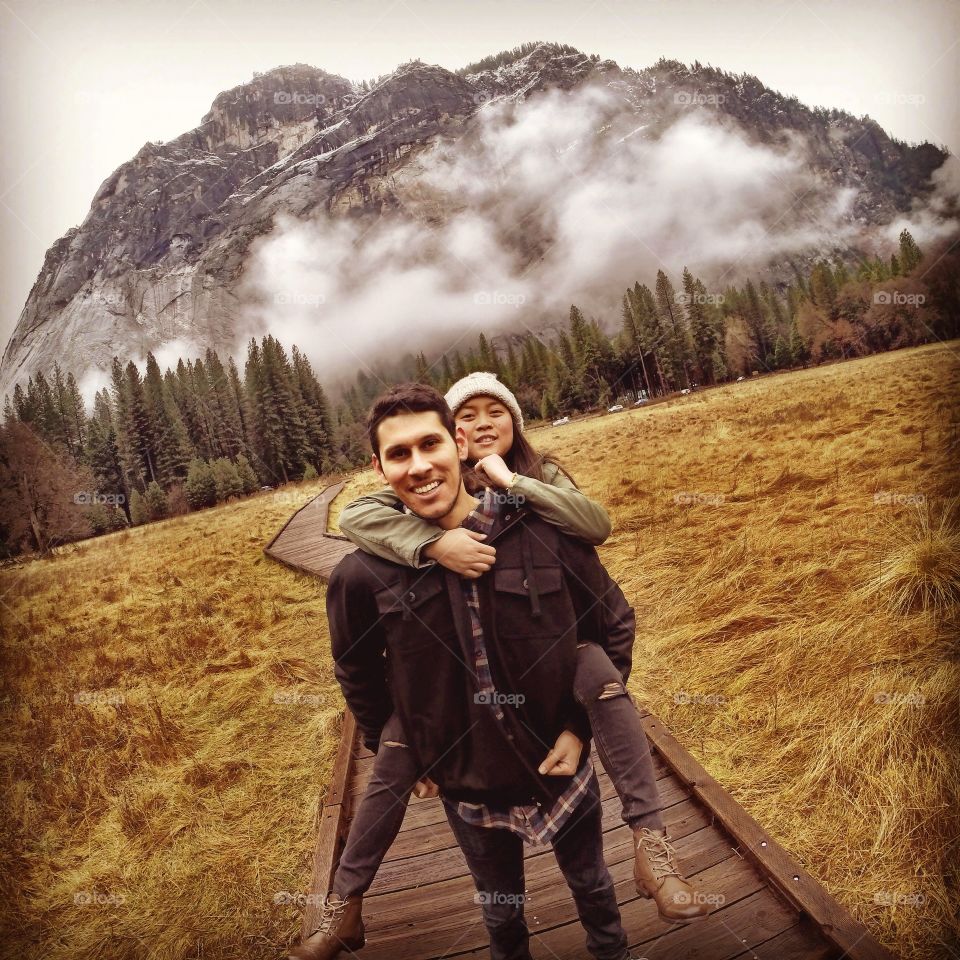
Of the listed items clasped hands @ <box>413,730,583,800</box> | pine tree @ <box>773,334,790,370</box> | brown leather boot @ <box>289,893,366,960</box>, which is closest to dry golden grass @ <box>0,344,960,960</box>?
pine tree @ <box>773,334,790,370</box>

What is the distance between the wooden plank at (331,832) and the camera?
2.76 meters

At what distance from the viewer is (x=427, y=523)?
214 cm

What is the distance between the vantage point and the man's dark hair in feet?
6.95

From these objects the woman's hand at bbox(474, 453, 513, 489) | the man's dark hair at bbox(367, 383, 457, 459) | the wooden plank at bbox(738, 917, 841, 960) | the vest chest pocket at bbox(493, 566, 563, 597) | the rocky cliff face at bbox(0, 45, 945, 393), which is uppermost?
the rocky cliff face at bbox(0, 45, 945, 393)

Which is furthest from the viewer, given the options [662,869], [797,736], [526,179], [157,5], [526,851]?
[526,179]

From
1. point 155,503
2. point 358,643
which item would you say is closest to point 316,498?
point 155,503

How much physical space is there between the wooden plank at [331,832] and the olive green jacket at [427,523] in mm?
2016

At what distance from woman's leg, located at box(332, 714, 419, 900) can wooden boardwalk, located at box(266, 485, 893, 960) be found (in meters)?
0.78

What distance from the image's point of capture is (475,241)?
4828 mm

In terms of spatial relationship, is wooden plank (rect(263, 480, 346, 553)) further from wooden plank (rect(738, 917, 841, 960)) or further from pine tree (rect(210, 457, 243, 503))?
wooden plank (rect(738, 917, 841, 960))

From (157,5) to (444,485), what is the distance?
4.07m

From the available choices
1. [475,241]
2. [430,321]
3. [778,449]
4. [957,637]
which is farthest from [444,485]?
[778,449]

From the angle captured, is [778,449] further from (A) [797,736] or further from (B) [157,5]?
(B) [157,5]

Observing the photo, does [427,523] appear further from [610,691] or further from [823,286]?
[823,286]
